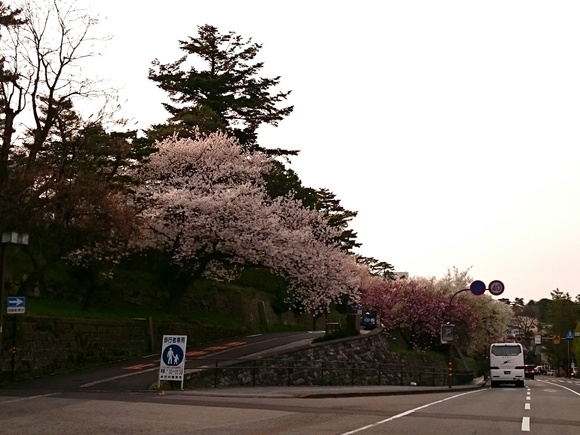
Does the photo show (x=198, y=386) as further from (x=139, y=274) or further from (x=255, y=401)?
(x=139, y=274)

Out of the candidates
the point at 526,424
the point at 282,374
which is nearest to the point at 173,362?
the point at 282,374

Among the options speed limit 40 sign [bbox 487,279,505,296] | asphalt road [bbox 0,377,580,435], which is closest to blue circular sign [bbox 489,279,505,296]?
speed limit 40 sign [bbox 487,279,505,296]

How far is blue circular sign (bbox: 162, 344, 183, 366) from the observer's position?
24781 mm

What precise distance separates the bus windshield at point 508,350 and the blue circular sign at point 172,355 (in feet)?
91.5

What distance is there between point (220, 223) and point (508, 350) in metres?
20.8

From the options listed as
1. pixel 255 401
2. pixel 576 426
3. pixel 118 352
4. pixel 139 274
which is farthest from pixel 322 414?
pixel 139 274

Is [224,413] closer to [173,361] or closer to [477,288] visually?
[173,361]

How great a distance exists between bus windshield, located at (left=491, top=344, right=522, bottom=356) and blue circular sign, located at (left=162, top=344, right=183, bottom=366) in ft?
91.5

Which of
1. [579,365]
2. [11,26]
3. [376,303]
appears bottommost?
[579,365]

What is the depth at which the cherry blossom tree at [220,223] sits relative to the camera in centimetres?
3800

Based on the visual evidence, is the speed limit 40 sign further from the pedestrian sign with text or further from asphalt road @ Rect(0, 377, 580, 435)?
the pedestrian sign with text

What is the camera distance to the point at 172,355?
24844 millimetres

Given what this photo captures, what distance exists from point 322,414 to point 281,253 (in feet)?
69.1

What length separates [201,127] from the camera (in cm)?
4806
